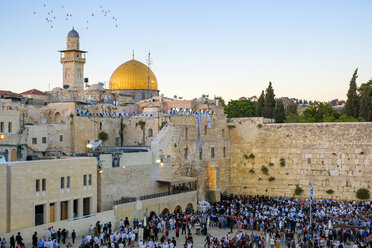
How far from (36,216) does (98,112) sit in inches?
521

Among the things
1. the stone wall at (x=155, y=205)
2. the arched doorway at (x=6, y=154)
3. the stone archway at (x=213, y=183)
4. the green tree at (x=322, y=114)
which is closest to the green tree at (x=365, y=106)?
the green tree at (x=322, y=114)

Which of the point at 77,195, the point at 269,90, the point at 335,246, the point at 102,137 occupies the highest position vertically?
the point at 269,90

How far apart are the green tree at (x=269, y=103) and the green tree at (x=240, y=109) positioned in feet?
27.2

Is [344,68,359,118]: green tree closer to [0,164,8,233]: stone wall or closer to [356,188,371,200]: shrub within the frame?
[356,188,371,200]: shrub

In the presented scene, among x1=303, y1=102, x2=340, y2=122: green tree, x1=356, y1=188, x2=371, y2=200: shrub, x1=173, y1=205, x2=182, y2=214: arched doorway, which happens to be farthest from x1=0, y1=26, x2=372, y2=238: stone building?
x1=303, y1=102, x2=340, y2=122: green tree

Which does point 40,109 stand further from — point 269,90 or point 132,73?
point 269,90

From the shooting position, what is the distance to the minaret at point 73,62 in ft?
164

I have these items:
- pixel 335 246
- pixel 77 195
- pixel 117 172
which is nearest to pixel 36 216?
pixel 77 195

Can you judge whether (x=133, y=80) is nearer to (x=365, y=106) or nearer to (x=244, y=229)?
(x=365, y=106)

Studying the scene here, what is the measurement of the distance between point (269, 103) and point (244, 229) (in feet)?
78.8

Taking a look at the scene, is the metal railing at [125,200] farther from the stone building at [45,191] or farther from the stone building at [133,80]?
the stone building at [133,80]

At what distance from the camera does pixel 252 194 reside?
131ft

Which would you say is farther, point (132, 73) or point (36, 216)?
point (132, 73)

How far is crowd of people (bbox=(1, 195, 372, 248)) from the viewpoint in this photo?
22.2m
